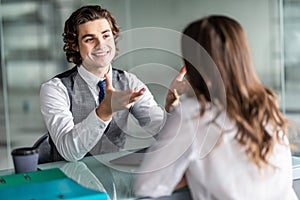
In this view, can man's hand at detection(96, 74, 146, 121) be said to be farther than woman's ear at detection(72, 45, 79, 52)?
No

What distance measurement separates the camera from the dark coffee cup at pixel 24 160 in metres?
1.50

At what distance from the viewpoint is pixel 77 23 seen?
1964 mm

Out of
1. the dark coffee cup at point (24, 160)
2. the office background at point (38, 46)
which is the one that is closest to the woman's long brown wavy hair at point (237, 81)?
the dark coffee cup at point (24, 160)

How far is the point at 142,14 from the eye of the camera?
3.51 metres

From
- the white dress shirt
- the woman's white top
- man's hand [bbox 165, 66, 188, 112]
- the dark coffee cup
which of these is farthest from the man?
the woman's white top

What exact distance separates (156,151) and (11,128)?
7.40ft

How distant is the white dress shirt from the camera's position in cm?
159

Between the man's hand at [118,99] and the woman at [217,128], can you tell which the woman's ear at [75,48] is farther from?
the woman at [217,128]

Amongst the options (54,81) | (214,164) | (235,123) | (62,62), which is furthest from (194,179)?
(62,62)

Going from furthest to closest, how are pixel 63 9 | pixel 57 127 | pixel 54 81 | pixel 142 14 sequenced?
pixel 142 14, pixel 63 9, pixel 54 81, pixel 57 127

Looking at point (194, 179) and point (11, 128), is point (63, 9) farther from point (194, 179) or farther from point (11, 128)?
point (194, 179)

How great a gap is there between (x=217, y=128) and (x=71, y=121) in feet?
2.18

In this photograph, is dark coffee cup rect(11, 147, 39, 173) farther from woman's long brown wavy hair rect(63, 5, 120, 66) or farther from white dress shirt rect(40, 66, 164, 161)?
woman's long brown wavy hair rect(63, 5, 120, 66)

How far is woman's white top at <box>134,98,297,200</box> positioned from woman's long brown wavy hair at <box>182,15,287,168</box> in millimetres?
28
